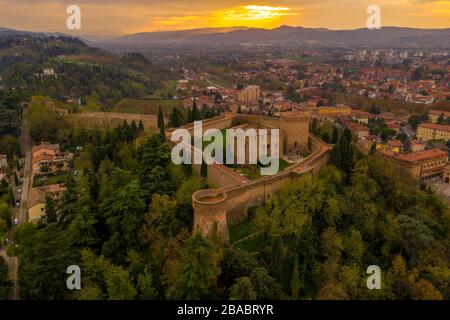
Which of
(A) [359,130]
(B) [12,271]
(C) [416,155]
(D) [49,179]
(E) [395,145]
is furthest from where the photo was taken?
(A) [359,130]

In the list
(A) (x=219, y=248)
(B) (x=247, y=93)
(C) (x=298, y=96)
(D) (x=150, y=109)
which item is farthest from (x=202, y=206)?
(C) (x=298, y=96)

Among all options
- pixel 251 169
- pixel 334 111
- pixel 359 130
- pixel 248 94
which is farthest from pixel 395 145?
pixel 248 94

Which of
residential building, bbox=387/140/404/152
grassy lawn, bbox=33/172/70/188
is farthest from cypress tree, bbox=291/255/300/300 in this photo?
residential building, bbox=387/140/404/152

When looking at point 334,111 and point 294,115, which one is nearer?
point 294,115

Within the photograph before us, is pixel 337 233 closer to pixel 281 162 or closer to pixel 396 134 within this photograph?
→ pixel 281 162

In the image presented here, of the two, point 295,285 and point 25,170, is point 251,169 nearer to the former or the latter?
point 295,285

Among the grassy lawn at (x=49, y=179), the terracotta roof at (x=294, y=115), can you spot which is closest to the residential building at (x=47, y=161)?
the grassy lawn at (x=49, y=179)
